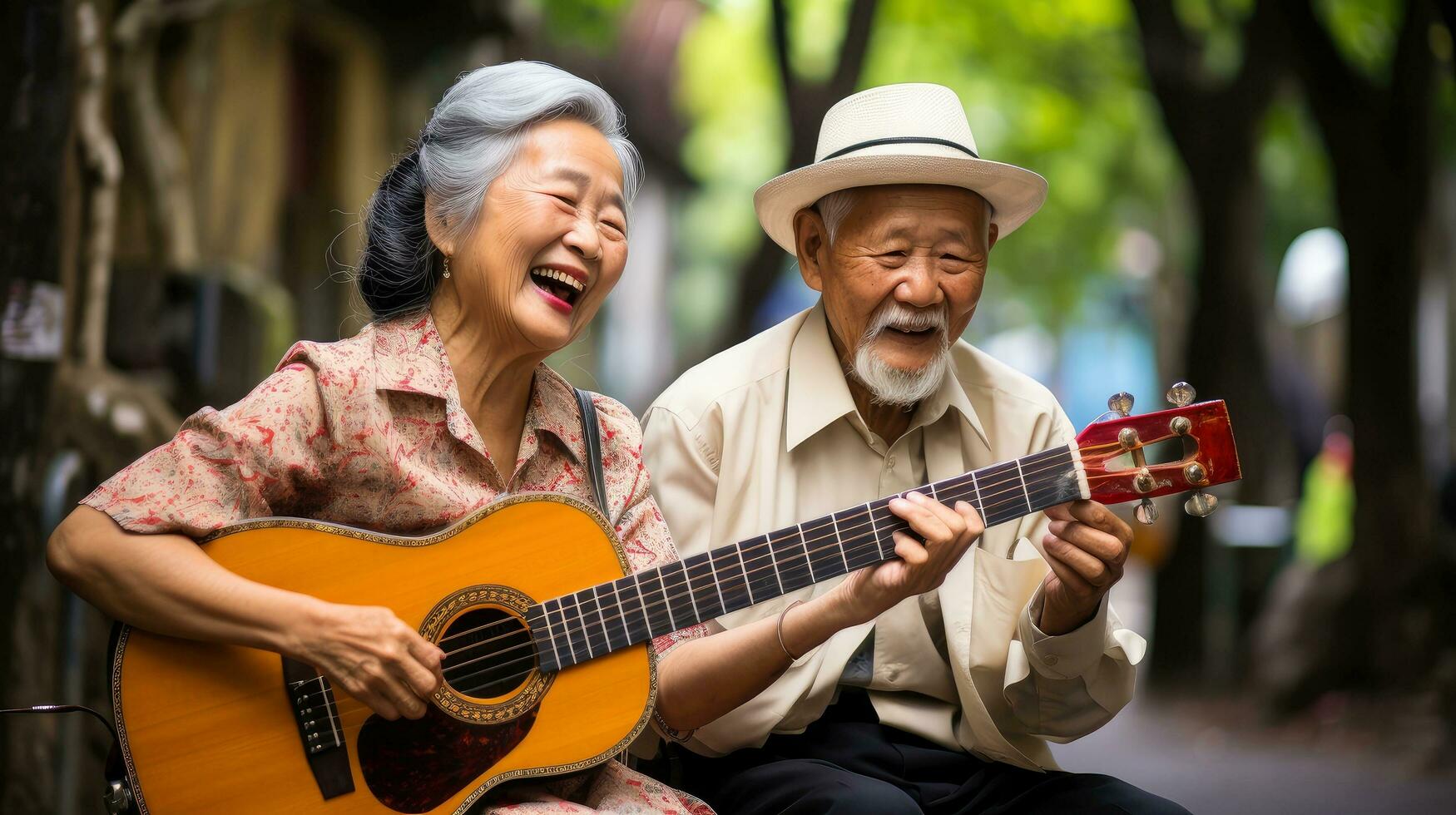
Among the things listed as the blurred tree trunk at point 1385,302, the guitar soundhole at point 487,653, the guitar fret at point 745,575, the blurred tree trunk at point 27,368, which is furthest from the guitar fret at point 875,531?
the blurred tree trunk at point 1385,302

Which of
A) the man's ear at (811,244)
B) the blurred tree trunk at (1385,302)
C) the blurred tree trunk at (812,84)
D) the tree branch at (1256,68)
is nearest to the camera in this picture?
the man's ear at (811,244)

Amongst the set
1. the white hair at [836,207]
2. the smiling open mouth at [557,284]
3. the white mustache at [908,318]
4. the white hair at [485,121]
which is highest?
the white hair at [485,121]

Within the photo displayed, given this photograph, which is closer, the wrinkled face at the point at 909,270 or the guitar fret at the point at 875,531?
the guitar fret at the point at 875,531

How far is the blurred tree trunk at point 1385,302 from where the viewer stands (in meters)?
8.74

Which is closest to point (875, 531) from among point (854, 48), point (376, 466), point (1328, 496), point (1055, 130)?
point (376, 466)

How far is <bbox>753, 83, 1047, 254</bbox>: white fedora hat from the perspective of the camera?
10.6ft

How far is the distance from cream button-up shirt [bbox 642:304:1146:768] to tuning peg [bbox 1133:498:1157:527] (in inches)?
14.6

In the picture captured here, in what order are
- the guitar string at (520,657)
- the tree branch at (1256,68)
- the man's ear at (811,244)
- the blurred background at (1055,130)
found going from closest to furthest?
the guitar string at (520,657) → the man's ear at (811,244) → the blurred background at (1055,130) → the tree branch at (1256,68)

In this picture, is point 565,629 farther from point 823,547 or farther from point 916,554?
point 916,554

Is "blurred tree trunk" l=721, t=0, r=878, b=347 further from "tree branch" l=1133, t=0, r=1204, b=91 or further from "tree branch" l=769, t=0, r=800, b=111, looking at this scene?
"tree branch" l=1133, t=0, r=1204, b=91

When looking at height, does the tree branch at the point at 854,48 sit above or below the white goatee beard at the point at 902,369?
above

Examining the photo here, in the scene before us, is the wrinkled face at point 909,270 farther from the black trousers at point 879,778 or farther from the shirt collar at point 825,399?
the black trousers at point 879,778

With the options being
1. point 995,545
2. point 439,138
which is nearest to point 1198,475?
point 995,545

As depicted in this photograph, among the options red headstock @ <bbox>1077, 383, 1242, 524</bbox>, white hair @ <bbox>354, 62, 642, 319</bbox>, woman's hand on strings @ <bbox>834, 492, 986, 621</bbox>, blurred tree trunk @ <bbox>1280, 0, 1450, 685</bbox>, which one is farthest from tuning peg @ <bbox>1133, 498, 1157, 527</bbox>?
blurred tree trunk @ <bbox>1280, 0, 1450, 685</bbox>
